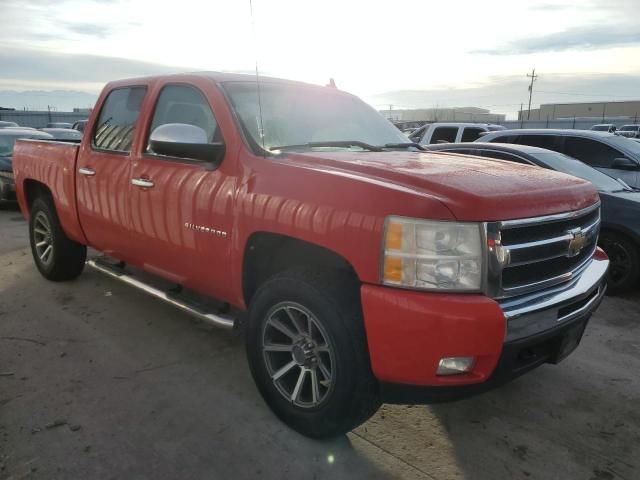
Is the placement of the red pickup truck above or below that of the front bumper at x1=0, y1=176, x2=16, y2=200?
above

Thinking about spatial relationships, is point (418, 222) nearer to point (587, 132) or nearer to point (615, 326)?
point (615, 326)

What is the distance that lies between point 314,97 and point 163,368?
2.15m

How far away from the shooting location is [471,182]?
2.44m

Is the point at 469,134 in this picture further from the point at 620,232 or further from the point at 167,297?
the point at 167,297

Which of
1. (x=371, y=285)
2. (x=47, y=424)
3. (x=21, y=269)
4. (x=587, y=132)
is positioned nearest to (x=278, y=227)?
(x=371, y=285)

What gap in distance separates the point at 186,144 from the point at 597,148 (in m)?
6.65

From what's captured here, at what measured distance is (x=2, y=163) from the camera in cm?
1002

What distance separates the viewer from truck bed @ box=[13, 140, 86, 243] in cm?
457

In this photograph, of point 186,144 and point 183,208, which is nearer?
point 186,144

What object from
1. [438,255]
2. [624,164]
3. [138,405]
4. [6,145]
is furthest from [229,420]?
[6,145]

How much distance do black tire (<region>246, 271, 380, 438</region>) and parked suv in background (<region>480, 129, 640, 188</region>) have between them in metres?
6.27

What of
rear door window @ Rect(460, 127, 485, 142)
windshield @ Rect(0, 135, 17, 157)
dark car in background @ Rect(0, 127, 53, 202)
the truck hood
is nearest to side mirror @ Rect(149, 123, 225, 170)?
the truck hood

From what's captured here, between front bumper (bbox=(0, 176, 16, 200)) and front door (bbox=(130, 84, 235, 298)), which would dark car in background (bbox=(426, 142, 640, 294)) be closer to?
front door (bbox=(130, 84, 235, 298))

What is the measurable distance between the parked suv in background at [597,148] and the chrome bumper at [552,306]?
5.07 m
